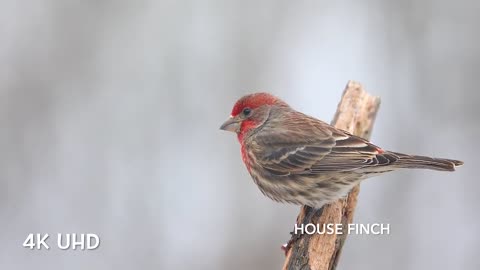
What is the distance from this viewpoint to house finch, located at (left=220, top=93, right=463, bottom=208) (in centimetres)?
559

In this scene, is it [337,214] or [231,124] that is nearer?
[337,214]

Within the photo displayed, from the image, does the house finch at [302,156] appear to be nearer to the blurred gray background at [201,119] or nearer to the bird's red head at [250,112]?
the bird's red head at [250,112]

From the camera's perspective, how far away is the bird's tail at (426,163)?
5270mm

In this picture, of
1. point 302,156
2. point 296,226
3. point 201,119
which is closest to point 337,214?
point 296,226

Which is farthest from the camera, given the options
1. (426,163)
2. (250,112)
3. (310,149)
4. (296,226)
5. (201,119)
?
(201,119)

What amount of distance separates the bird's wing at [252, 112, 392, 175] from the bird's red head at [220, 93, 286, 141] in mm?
144

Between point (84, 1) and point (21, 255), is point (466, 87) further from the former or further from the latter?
point (21, 255)

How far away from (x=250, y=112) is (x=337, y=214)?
114cm

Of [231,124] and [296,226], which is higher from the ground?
[231,124]

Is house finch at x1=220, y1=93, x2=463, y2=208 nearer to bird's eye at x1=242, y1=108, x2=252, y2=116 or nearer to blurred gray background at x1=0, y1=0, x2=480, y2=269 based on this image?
bird's eye at x1=242, y1=108, x2=252, y2=116

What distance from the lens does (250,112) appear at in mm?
6324

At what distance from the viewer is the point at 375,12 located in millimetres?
9914

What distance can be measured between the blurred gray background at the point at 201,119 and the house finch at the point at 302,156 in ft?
7.94

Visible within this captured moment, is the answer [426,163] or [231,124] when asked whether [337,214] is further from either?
[231,124]
